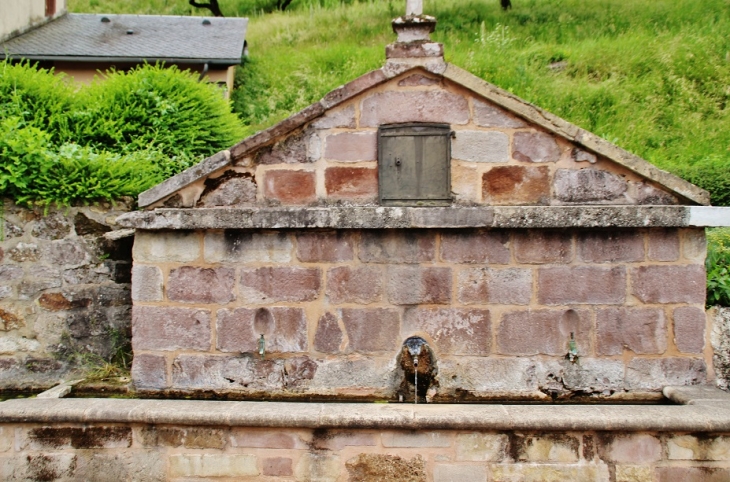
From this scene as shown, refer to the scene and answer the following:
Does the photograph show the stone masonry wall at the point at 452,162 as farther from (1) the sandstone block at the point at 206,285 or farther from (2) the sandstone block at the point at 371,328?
(2) the sandstone block at the point at 371,328

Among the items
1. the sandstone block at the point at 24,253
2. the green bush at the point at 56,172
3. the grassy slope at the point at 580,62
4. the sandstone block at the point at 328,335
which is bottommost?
the sandstone block at the point at 328,335

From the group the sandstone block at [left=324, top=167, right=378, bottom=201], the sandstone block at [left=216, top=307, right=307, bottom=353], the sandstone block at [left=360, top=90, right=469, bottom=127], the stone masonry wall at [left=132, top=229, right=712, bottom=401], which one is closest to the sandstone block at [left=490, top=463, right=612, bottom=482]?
the stone masonry wall at [left=132, top=229, right=712, bottom=401]

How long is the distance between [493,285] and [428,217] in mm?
681

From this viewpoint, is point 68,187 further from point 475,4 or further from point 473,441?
point 475,4

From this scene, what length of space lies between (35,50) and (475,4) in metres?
12.1

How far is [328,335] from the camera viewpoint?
4367 mm

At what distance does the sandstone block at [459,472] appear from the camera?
376cm

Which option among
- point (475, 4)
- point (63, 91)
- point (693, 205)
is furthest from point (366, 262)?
point (475, 4)

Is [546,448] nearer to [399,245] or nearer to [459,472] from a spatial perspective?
[459,472]

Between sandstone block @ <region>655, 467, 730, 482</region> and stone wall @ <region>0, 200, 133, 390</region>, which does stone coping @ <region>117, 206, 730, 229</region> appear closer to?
stone wall @ <region>0, 200, 133, 390</region>

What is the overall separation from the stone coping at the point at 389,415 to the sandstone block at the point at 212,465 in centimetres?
25

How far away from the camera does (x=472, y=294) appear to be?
4328 millimetres

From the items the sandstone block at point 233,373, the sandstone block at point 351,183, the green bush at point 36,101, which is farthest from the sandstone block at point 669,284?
the green bush at point 36,101

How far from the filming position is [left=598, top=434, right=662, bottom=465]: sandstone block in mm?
3699
